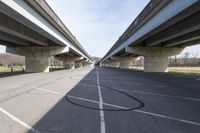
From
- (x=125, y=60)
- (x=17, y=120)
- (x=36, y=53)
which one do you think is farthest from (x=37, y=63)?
(x=125, y=60)

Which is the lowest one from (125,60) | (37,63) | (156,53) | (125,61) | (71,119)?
(71,119)

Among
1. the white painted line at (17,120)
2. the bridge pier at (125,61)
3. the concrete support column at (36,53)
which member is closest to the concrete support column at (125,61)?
the bridge pier at (125,61)

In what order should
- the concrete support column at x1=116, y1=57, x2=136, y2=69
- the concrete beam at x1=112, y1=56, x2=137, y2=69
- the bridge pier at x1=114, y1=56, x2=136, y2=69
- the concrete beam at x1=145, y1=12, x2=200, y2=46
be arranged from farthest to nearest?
1. the concrete support column at x1=116, y1=57, x2=136, y2=69
2. the bridge pier at x1=114, y1=56, x2=136, y2=69
3. the concrete beam at x1=112, y1=56, x2=137, y2=69
4. the concrete beam at x1=145, y1=12, x2=200, y2=46

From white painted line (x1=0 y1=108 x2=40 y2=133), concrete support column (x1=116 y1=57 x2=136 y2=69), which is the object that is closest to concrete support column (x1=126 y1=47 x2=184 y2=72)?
white painted line (x1=0 y1=108 x2=40 y2=133)

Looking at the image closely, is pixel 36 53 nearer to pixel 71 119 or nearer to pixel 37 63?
pixel 37 63


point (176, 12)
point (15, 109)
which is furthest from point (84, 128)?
point (176, 12)

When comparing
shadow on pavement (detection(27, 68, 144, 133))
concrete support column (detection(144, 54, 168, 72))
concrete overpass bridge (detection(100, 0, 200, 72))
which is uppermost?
concrete overpass bridge (detection(100, 0, 200, 72))

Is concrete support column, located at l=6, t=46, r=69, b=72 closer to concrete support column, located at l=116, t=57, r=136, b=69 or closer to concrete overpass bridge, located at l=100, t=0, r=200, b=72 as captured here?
concrete overpass bridge, located at l=100, t=0, r=200, b=72

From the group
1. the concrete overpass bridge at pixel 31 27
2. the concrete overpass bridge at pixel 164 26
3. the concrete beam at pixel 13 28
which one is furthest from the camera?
the concrete beam at pixel 13 28

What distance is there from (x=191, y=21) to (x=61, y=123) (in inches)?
645

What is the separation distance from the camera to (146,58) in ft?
129

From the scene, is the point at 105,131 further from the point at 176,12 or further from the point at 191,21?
the point at 191,21

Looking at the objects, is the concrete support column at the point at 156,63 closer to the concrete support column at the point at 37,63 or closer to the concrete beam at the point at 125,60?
the concrete support column at the point at 37,63

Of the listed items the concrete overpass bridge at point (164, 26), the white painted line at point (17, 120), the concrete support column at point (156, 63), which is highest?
the concrete overpass bridge at point (164, 26)
